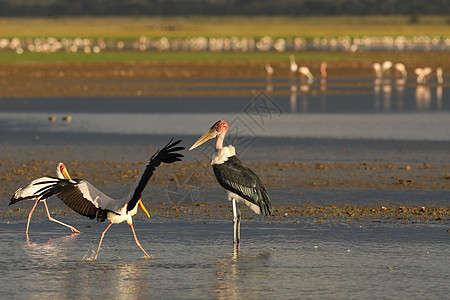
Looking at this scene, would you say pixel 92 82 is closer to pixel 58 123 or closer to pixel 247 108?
pixel 247 108

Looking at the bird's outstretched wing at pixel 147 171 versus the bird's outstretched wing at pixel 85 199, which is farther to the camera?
the bird's outstretched wing at pixel 85 199

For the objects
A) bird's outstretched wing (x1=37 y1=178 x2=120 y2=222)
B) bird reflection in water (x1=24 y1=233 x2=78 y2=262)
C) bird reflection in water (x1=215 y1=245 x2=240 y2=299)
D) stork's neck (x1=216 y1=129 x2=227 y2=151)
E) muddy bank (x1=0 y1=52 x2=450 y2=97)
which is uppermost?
muddy bank (x1=0 y1=52 x2=450 y2=97)

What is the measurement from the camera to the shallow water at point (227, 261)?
35.8 ft

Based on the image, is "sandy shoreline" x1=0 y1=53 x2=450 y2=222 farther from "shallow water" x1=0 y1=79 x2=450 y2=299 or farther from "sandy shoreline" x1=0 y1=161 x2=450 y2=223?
"shallow water" x1=0 y1=79 x2=450 y2=299

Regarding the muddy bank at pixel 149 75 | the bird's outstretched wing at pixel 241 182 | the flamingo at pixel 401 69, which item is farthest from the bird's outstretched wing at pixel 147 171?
the flamingo at pixel 401 69

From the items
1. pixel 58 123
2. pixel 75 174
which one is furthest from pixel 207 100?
pixel 75 174

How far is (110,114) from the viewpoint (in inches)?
1405

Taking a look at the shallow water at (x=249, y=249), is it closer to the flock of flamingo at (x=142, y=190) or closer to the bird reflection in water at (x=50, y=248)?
the bird reflection in water at (x=50, y=248)

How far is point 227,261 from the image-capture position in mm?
12391

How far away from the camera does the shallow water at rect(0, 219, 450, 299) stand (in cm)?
1091

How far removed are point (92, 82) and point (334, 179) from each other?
3607cm

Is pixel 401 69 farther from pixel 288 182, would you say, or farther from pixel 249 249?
pixel 249 249

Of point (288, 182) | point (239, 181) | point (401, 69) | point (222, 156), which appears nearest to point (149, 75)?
point (401, 69)

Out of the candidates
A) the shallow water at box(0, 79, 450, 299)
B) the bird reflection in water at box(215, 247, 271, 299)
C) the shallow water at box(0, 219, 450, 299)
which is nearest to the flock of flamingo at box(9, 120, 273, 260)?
the shallow water at box(0, 219, 450, 299)
